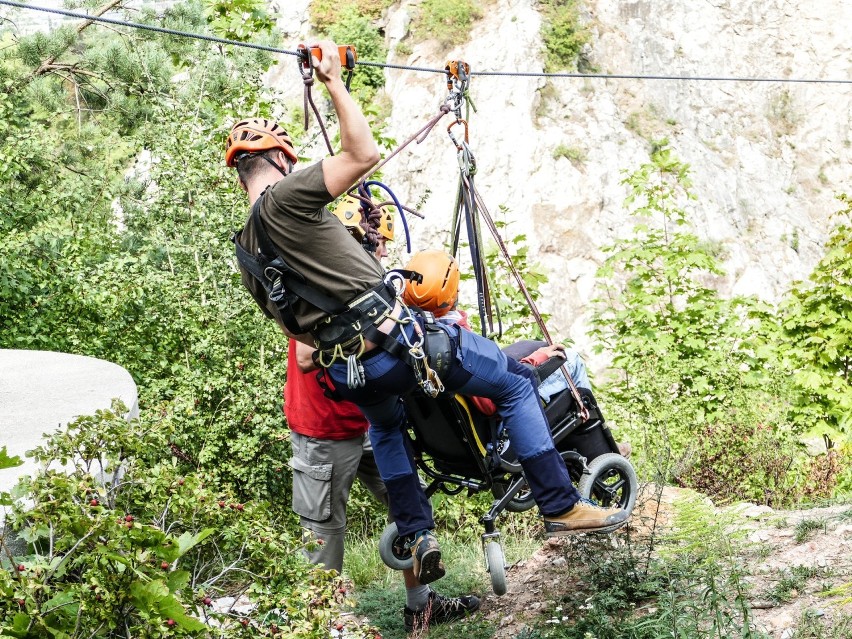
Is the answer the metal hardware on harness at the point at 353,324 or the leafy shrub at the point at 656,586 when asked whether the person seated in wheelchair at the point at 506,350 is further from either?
the leafy shrub at the point at 656,586

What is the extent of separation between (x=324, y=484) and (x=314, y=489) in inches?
2.2

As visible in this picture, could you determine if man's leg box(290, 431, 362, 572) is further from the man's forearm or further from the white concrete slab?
the man's forearm

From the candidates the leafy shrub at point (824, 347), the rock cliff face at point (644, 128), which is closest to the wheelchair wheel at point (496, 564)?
the leafy shrub at point (824, 347)

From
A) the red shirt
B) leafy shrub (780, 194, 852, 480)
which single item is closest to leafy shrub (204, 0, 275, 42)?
the red shirt

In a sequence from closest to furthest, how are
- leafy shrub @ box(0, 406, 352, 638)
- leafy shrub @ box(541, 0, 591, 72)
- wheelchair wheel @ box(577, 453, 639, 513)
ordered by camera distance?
leafy shrub @ box(0, 406, 352, 638) < wheelchair wheel @ box(577, 453, 639, 513) < leafy shrub @ box(541, 0, 591, 72)

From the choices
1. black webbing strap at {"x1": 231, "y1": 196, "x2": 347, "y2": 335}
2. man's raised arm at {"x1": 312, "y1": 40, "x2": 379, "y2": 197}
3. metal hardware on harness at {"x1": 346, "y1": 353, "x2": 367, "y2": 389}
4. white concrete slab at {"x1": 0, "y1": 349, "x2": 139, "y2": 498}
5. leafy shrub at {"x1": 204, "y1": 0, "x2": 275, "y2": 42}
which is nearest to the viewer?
man's raised arm at {"x1": 312, "y1": 40, "x2": 379, "y2": 197}

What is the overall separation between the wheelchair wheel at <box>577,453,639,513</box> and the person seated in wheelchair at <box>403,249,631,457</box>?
29 centimetres

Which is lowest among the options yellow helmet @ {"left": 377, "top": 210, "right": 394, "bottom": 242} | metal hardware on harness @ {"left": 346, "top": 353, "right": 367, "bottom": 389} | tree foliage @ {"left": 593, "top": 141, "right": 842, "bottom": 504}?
tree foliage @ {"left": 593, "top": 141, "right": 842, "bottom": 504}

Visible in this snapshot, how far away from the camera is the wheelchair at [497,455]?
4.19m

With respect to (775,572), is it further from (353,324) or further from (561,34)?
(561,34)

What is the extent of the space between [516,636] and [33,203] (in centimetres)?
555

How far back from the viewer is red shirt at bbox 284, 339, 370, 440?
14.2ft

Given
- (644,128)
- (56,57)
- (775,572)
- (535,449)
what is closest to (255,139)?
(535,449)

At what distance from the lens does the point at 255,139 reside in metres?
3.67
